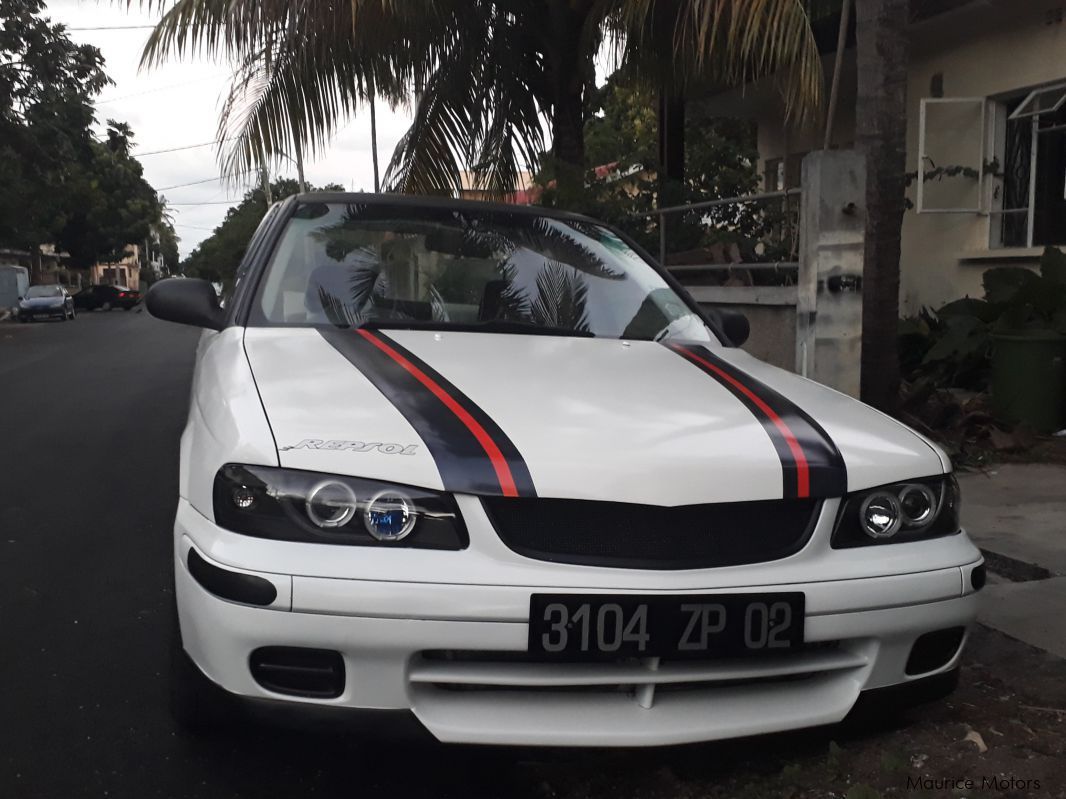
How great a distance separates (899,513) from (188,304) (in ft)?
7.18

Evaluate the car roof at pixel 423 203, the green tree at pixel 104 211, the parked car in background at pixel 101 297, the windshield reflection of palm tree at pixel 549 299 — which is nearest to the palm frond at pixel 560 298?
the windshield reflection of palm tree at pixel 549 299

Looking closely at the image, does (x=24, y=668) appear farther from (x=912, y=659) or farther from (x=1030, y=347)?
(x=1030, y=347)

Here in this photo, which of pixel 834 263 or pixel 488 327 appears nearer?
pixel 488 327

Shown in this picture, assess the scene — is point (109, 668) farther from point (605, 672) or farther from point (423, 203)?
point (423, 203)

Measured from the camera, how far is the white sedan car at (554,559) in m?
2.11

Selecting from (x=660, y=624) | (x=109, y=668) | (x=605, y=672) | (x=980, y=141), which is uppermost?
(x=980, y=141)

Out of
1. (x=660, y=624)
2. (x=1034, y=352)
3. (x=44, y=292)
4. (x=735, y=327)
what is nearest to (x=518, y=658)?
(x=660, y=624)

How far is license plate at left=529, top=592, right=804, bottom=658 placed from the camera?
2.11 m

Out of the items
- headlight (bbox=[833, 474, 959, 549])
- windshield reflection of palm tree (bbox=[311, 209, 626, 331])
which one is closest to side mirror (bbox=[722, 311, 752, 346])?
windshield reflection of palm tree (bbox=[311, 209, 626, 331])

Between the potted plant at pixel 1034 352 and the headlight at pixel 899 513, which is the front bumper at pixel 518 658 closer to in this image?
the headlight at pixel 899 513

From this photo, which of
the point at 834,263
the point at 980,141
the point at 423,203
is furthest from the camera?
the point at 980,141

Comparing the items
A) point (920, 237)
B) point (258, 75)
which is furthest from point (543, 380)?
point (920, 237)

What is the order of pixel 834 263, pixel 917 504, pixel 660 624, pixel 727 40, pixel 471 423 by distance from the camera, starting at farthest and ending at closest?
1. pixel 727 40
2. pixel 834 263
3. pixel 917 504
4. pixel 471 423
5. pixel 660 624

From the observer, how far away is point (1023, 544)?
14.8 ft
